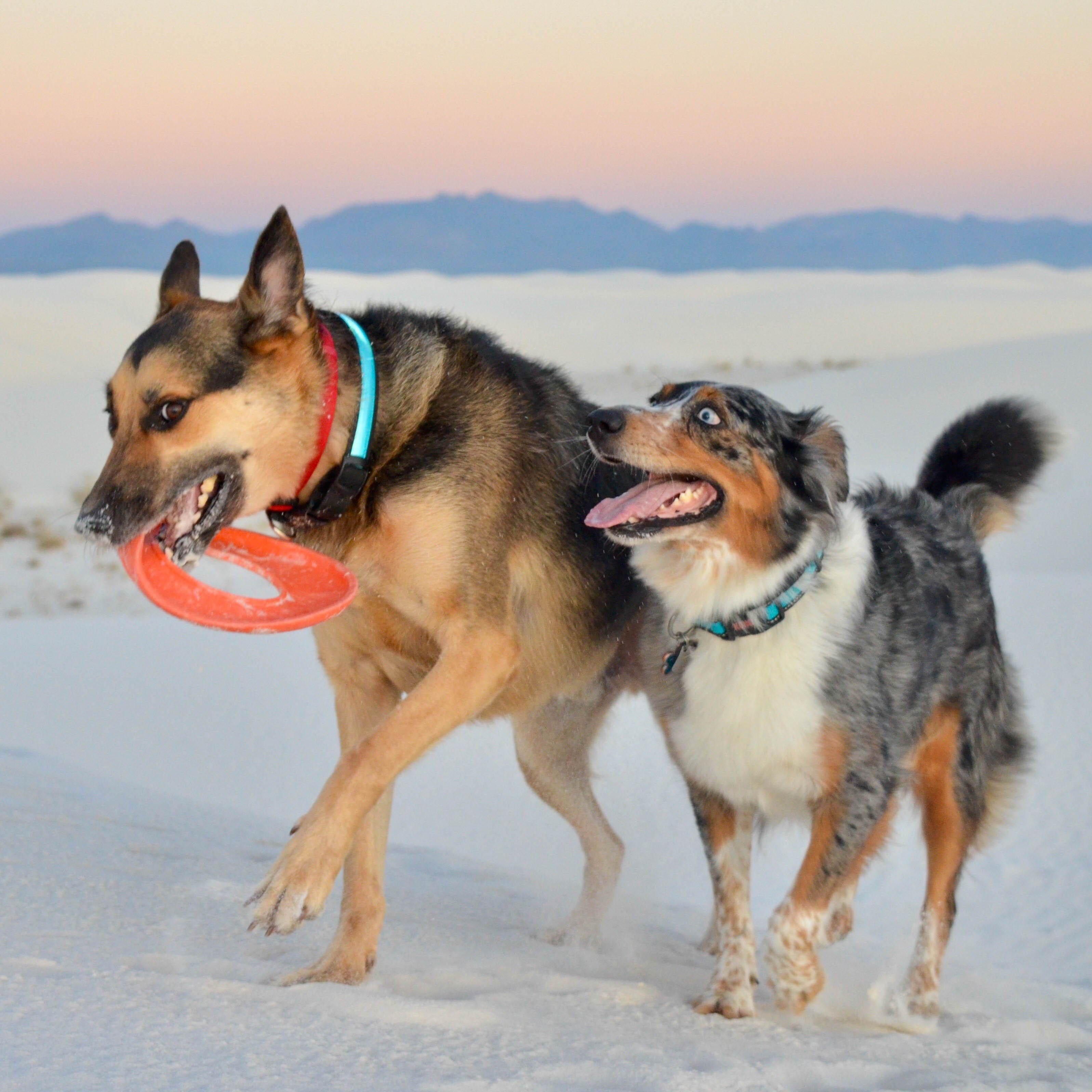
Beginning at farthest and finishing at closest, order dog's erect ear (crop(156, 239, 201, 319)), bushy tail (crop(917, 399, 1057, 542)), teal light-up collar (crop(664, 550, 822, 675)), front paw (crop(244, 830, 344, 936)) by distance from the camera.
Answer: bushy tail (crop(917, 399, 1057, 542)) → dog's erect ear (crop(156, 239, 201, 319)) → teal light-up collar (crop(664, 550, 822, 675)) → front paw (crop(244, 830, 344, 936))

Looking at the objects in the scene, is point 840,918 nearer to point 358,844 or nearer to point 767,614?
point 767,614

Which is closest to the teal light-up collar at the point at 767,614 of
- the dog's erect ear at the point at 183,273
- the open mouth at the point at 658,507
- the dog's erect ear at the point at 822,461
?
the dog's erect ear at the point at 822,461

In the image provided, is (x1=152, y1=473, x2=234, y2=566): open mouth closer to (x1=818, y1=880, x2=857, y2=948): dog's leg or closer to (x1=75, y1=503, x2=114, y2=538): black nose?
(x1=75, y1=503, x2=114, y2=538): black nose

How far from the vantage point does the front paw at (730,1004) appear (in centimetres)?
368

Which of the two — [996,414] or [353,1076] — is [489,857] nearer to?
[996,414]

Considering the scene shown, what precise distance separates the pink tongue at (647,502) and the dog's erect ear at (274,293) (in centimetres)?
100

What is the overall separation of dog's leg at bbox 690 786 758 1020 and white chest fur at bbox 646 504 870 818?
96 mm

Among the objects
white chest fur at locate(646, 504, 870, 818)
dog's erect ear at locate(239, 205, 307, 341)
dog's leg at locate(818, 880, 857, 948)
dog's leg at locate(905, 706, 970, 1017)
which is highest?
dog's erect ear at locate(239, 205, 307, 341)

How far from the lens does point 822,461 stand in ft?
12.5

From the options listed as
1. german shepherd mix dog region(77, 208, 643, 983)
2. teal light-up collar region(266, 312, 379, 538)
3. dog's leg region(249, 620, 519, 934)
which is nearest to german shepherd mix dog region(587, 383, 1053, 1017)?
german shepherd mix dog region(77, 208, 643, 983)

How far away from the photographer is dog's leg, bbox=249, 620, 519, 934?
10.8 ft

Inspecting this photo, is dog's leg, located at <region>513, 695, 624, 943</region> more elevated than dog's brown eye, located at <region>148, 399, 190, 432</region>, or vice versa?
dog's brown eye, located at <region>148, 399, 190, 432</region>

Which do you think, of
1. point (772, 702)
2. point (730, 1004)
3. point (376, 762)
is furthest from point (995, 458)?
point (376, 762)

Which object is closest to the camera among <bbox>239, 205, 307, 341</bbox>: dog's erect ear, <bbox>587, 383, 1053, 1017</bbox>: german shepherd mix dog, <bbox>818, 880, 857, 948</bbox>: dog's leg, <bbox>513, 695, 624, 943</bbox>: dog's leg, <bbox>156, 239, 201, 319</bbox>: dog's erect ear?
<bbox>239, 205, 307, 341</bbox>: dog's erect ear
